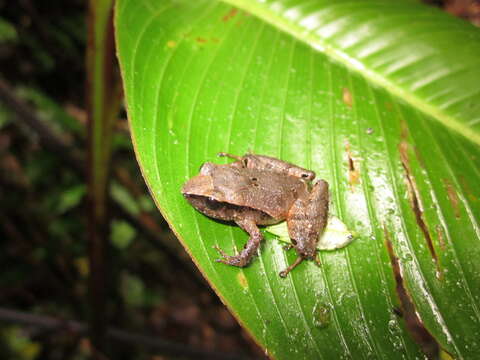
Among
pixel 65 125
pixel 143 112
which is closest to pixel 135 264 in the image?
pixel 65 125

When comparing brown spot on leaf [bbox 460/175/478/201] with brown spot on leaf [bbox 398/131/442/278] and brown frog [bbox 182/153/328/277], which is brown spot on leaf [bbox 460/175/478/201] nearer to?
brown spot on leaf [bbox 398/131/442/278]

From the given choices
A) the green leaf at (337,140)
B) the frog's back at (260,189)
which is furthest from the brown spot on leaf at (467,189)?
the frog's back at (260,189)

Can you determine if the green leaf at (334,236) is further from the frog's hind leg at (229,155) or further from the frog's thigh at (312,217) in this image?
the frog's hind leg at (229,155)

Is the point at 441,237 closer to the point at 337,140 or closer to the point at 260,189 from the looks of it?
the point at 337,140

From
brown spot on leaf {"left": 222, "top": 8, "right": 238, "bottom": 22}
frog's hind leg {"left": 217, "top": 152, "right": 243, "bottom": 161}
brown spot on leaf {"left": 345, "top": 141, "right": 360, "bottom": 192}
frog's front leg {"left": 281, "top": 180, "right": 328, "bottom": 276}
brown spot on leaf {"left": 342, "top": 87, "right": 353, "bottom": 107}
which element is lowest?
frog's front leg {"left": 281, "top": 180, "right": 328, "bottom": 276}

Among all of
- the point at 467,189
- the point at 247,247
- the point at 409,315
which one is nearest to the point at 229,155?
the point at 247,247

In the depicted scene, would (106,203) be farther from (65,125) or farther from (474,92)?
(474,92)

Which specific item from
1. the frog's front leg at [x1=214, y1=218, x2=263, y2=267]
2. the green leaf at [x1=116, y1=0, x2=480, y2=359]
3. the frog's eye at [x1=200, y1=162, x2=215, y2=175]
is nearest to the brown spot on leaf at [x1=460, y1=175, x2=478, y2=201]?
the green leaf at [x1=116, y1=0, x2=480, y2=359]
